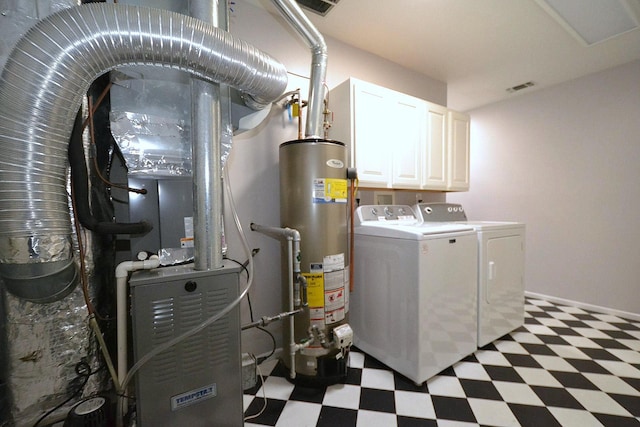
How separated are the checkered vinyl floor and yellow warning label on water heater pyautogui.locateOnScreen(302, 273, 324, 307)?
21.6 inches

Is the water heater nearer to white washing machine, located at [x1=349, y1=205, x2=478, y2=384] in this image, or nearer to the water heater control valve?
the water heater control valve

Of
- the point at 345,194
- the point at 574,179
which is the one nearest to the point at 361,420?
the point at 345,194

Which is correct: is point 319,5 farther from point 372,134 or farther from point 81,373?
point 81,373

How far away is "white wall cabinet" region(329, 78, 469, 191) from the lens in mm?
1854

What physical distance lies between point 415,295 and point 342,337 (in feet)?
1.66

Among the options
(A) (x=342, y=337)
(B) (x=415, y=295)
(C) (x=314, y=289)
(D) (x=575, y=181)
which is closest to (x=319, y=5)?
(C) (x=314, y=289)

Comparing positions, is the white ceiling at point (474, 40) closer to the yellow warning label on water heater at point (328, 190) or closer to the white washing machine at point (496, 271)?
the yellow warning label on water heater at point (328, 190)

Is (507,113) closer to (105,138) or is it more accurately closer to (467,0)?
(467,0)

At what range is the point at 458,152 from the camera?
2.54 meters

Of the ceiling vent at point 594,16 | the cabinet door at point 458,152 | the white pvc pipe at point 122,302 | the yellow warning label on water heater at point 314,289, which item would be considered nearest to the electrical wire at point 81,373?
the white pvc pipe at point 122,302

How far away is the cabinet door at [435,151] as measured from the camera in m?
2.28

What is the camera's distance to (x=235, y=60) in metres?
1.04

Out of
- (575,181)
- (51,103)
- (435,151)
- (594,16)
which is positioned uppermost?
(594,16)

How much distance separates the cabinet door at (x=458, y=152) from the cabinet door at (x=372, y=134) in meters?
0.86
